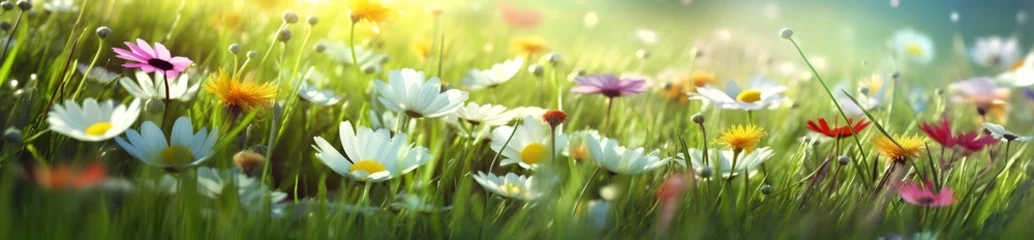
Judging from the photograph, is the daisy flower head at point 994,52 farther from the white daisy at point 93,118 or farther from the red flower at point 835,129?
the white daisy at point 93,118

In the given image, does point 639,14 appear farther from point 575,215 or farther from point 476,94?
point 575,215

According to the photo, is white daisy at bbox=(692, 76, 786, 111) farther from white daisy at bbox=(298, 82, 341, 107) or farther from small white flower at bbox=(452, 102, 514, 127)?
white daisy at bbox=(298, 82, 341, 107)

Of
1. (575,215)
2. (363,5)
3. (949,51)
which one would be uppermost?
(363,5)

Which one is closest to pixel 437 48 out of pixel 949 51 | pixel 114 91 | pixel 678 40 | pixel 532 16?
pixel 532 16

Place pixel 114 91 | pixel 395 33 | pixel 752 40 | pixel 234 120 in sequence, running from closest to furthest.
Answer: pixel 234 120
pixel 114 91
pixel 395 33
pixel 752 40

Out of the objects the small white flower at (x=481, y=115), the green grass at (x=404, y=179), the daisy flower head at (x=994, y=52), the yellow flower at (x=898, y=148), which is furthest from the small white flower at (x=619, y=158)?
the daisy flower head at (x=994, y=52)

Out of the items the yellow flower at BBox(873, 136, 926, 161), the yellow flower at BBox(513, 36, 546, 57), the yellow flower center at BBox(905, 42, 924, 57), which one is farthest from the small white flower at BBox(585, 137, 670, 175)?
the yellow flower center at BBox(905, 42, 924, 57)

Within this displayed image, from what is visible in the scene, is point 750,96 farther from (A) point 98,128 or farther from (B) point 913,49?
(B) point 913,49
